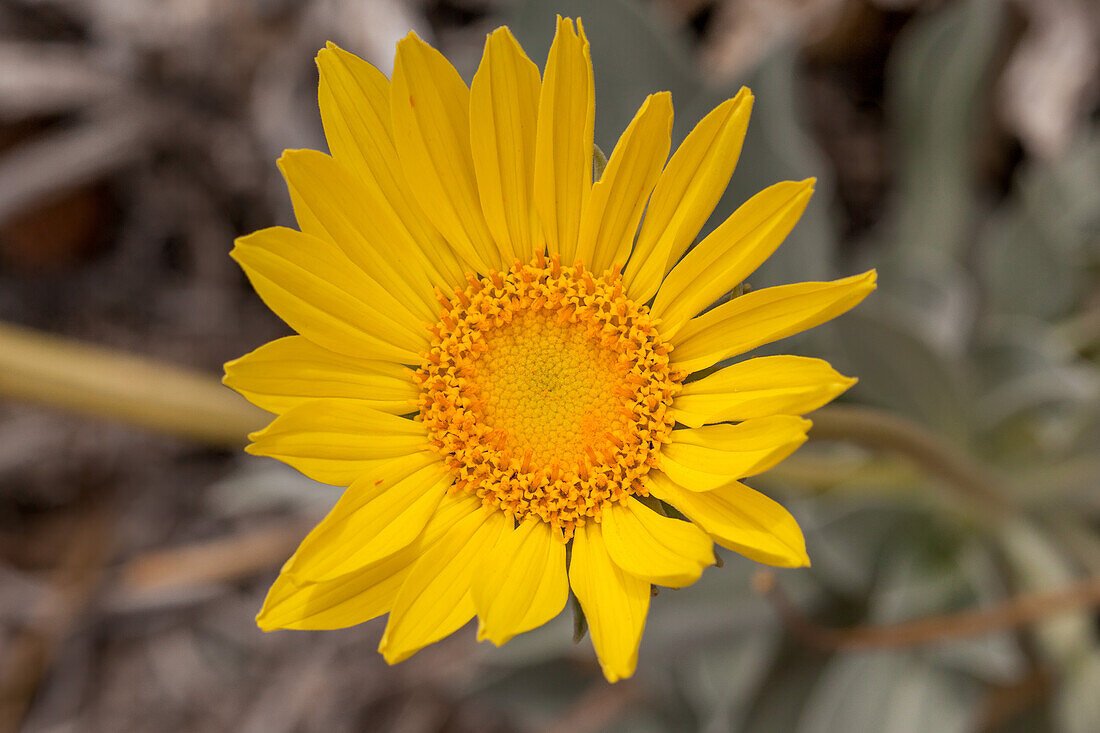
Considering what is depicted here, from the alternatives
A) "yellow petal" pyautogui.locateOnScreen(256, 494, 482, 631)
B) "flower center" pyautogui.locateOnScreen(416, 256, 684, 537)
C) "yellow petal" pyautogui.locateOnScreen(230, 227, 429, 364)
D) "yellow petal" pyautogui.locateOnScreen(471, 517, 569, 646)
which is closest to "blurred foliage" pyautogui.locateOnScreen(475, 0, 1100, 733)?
"flower center" pyautogui.locateOnScreen(416, 256, 684, 537)

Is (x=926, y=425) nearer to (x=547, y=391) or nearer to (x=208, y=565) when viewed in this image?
(x=547, y=391)

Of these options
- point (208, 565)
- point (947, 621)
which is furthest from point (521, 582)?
point (208, 565)

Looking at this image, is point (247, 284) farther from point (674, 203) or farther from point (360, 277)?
point (674, 203)

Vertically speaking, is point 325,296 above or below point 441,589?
above

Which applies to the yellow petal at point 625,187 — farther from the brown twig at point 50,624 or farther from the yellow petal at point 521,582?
the brown twig at point 50,624

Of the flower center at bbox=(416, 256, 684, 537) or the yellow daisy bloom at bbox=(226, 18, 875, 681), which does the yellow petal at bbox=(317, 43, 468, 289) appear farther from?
the flower center at bbox=(416, 256, 684, 537)

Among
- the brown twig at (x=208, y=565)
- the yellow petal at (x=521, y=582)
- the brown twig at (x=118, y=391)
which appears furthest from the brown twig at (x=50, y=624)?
the yellow petal at (x=521, y=582)
